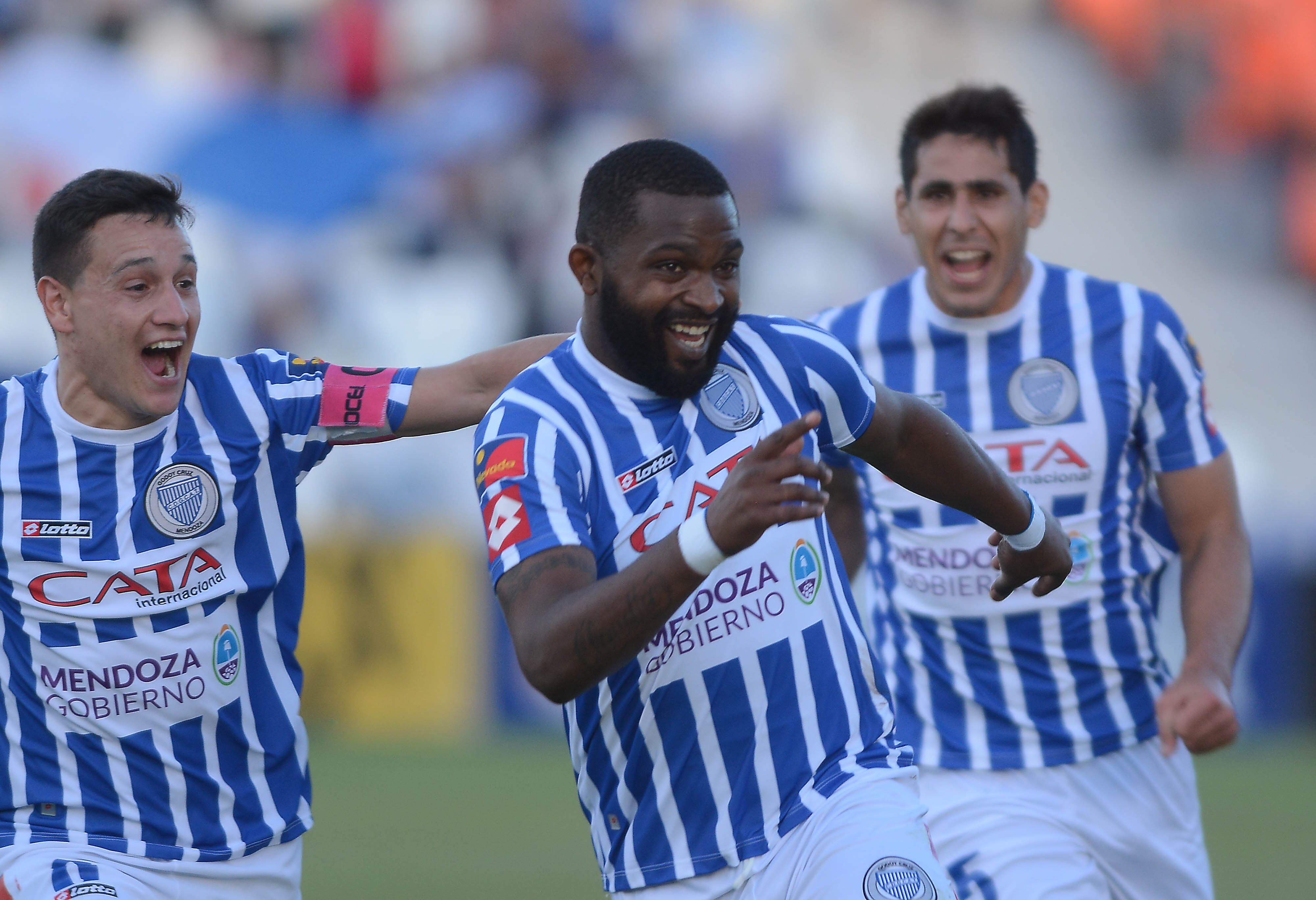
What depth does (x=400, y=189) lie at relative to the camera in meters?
13.8

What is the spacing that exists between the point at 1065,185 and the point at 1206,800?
9409 mm

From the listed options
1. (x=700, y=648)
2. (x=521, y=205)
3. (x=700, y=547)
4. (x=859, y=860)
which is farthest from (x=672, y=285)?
(x=521, y=205)

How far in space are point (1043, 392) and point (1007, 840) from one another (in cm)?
122

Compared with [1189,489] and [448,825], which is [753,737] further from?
[448,825]

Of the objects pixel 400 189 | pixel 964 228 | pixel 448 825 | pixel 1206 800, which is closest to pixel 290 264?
pixel 400 189

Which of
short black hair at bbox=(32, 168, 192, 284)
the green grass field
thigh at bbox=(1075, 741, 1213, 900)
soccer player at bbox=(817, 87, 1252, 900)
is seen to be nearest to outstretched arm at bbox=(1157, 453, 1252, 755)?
soccer player at bbox=(817, 87, 1252, 900)

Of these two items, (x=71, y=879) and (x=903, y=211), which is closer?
(x=71, y=879)

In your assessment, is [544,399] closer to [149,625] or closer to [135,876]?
[149,625]

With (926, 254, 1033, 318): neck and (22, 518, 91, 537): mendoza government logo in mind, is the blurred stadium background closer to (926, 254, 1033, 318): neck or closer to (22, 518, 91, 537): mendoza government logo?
(926, 254, 1033, 318): neck

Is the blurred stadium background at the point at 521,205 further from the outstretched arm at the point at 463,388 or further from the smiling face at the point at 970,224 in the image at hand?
the outstretched arm at the point at 463,388

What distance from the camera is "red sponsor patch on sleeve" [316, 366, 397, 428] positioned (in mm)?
3916

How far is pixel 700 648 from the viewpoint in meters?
3.29

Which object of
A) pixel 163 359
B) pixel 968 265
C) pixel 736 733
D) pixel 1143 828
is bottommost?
pixel 1143 828

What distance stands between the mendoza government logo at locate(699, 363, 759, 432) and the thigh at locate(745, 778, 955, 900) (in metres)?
0.77
